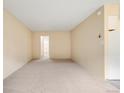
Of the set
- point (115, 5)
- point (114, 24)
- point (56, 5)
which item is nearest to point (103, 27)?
point (114, 24)

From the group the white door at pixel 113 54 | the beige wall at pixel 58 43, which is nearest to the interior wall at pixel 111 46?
the white door at pixel 113 54

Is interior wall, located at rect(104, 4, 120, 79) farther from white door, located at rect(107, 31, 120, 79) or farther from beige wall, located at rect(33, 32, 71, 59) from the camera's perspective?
beige wall, located at rect(33, 32, 71, 59)

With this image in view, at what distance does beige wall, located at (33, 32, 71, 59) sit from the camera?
10578 mm

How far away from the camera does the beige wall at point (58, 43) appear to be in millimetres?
10578

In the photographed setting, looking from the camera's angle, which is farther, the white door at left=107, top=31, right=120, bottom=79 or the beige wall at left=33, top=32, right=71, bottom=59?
the beige wall at left=33, top=32, right=71, bottom=59

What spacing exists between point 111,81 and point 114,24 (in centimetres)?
176

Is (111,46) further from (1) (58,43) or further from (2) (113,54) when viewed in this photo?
(1) (58,43)

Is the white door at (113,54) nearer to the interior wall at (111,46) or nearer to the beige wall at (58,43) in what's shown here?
the interior wall at (111,46)

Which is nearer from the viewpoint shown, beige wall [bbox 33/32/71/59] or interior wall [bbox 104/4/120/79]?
interior wall [bbox 104/4/120/79]

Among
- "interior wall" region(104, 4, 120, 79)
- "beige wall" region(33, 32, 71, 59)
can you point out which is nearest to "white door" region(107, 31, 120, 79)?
"interior wall" region(104, 4, 120, 79)

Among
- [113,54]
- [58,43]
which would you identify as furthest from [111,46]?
[58,43]

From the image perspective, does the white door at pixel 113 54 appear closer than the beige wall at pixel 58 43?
Yes

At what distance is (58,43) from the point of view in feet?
34.7

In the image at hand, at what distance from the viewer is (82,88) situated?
10.6ft
